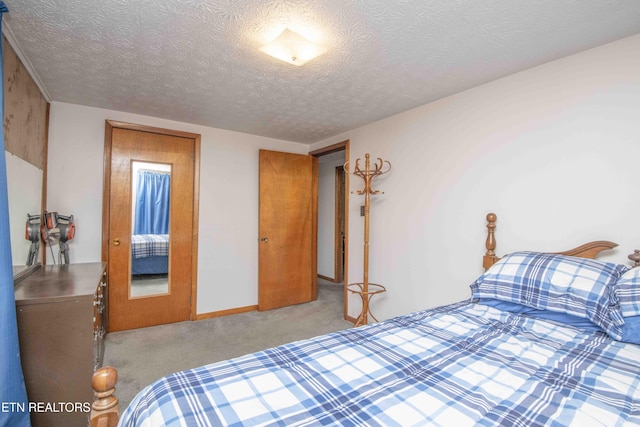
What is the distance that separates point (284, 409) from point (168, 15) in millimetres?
1905

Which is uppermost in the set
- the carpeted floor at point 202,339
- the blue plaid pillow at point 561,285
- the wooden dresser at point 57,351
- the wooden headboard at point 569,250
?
the wooden headboard at point 569,250

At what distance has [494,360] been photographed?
1146 mm

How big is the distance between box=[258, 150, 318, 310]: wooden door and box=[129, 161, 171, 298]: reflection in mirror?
1143 mm

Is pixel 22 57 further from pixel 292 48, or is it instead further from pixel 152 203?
pixel 292 48

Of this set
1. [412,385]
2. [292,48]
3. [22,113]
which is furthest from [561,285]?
[22,113]

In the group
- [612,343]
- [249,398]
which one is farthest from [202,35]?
[612,343]

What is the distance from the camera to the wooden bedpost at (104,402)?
0.89 m

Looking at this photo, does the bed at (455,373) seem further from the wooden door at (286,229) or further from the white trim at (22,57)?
the wooden door at (286,229)

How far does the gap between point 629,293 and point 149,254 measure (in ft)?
12.8

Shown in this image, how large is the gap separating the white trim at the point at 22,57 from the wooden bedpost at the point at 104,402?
2036 millimetres

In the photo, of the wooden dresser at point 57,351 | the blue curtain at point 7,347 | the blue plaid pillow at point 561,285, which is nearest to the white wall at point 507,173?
the blue plaid pillow at point 561,285

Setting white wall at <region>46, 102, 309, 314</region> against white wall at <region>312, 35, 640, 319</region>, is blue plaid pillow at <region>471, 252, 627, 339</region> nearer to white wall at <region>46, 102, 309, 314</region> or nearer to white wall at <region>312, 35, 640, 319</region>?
white wall at <region>312, 35, 640, 319</region>

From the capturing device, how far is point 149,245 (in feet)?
10.9

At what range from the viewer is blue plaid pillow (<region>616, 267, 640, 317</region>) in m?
1.31
